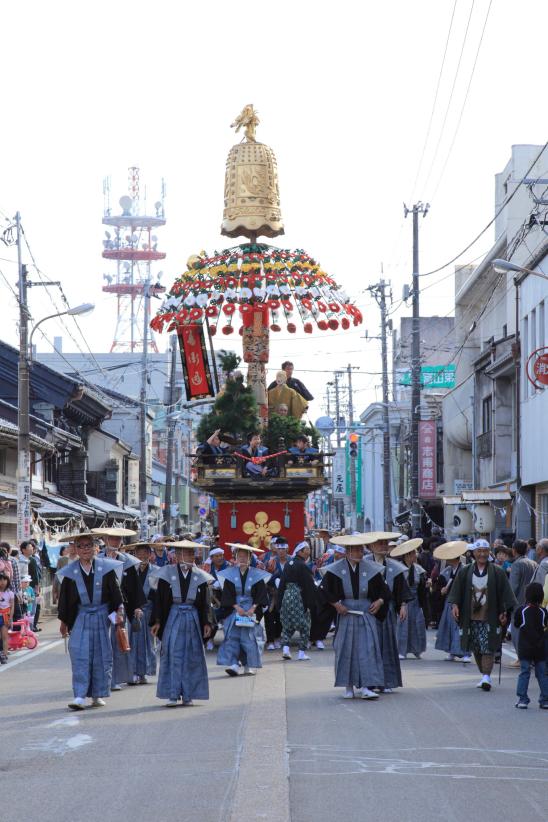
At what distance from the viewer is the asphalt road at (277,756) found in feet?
24.2

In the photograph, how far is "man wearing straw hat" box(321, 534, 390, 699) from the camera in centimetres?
1253

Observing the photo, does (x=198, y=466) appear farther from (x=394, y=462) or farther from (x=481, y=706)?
(x=394, y=462)

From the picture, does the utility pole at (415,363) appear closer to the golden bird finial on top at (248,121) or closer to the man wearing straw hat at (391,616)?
the golden bird finial on top at (248,121)

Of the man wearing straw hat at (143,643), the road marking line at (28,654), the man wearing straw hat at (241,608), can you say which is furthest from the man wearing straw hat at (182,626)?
the road marking line at (28,654)

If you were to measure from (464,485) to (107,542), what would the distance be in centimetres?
3028

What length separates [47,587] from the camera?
1154 inches

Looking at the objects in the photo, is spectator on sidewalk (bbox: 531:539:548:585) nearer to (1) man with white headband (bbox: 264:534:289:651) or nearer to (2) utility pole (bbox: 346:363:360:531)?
(1) man with white headband (bbox: 264:534:289:651)

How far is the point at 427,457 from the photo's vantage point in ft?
141

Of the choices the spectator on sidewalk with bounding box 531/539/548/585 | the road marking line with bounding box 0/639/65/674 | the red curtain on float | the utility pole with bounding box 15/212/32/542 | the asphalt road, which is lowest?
the road marking line with bounding box 0/639/65/674

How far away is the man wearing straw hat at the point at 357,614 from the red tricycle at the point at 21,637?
292 inches

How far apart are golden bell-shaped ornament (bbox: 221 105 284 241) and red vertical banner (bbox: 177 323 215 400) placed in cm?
236

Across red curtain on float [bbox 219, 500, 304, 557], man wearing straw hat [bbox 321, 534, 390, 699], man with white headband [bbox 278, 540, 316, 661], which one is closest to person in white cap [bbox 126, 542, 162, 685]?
man wearing straw hat [bbox 321, 534, 390, 699]

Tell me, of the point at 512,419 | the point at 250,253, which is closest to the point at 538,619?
the point at 250,253

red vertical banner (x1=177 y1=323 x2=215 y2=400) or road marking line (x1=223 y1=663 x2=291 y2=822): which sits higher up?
red vertical banner (x1=177 y1=323 x2=215 y2=400)
